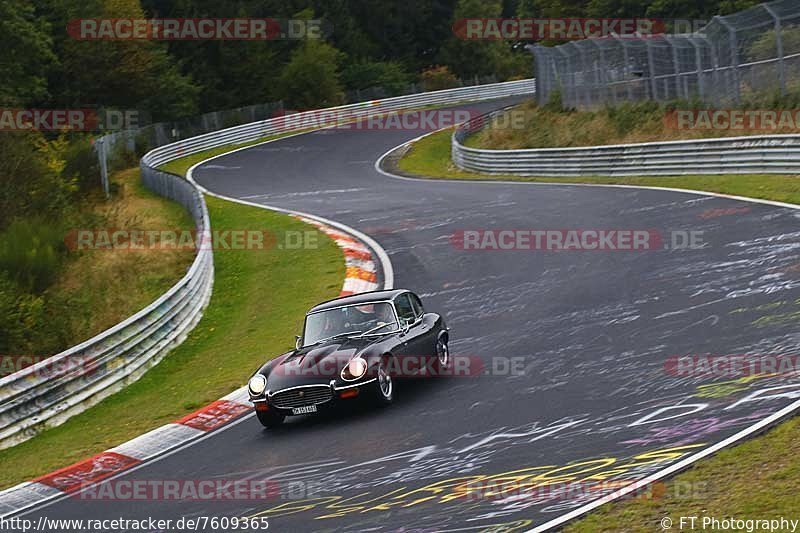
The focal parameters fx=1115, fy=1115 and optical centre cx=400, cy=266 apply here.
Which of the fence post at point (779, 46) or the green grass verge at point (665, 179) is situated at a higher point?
the fence post at point (779, 46)

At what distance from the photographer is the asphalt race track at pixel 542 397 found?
8.44 meters

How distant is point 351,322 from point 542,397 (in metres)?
2.68

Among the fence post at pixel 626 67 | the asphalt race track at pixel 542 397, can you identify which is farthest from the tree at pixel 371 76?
the asphalt race track at pixel 542 397

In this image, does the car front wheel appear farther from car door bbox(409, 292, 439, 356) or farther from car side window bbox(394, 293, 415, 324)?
car side window bbox(394, 293, 415, 324)

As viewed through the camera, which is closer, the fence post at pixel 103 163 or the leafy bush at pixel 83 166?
the fence post at pixel 103 163

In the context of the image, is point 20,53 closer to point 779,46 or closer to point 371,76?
point 371,76

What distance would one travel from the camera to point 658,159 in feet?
94.4

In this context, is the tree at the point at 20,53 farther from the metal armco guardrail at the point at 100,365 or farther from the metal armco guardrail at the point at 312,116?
Answer: the metal armco guardrail at the point at 100,365

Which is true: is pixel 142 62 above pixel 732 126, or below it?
above

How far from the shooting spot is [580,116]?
1502 inches

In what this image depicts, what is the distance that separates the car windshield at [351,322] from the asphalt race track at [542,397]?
2.47ft

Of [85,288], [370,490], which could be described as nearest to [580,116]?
[85,288]

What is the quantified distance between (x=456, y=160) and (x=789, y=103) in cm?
1680

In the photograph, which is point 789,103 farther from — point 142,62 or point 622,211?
point 142,62
